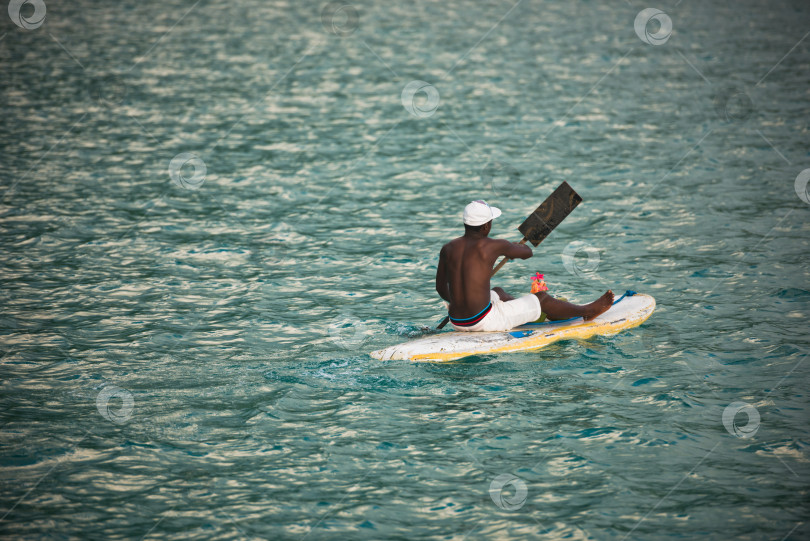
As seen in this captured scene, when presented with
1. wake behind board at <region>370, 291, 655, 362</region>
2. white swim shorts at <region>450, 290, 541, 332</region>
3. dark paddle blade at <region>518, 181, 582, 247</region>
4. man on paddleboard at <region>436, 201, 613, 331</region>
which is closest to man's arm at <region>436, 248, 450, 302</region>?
man on paddleboard at <region>436, 201, 613, 331</region>

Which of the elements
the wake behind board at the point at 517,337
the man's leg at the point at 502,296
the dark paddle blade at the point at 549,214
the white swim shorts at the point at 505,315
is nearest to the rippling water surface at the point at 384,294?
the wake behind board at the point at 517,337

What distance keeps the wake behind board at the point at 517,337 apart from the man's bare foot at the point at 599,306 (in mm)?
102

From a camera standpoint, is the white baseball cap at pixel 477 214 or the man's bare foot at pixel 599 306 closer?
the white baseball cap at pixel 477 214

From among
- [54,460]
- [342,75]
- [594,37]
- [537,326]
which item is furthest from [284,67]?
[54,460]

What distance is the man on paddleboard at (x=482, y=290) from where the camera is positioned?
9.12 meters

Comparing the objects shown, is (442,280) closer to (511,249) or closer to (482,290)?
(482,290)

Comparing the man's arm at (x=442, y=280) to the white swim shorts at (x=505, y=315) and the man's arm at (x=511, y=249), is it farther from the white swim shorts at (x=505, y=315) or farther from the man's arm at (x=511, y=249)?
the man's arm at (x=511, y=249)

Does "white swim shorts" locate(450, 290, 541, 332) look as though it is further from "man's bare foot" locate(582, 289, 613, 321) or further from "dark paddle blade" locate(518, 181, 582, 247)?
"dark paddle blade" locate(518, 181, 582, 247)

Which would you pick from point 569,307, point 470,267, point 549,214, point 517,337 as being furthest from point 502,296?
point 549,214

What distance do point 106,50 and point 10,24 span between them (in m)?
6.53

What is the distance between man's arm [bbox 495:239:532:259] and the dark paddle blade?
0.51 m

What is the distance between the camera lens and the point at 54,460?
7.52 metres

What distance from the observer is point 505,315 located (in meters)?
9.62

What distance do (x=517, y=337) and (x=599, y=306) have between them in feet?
3.74
